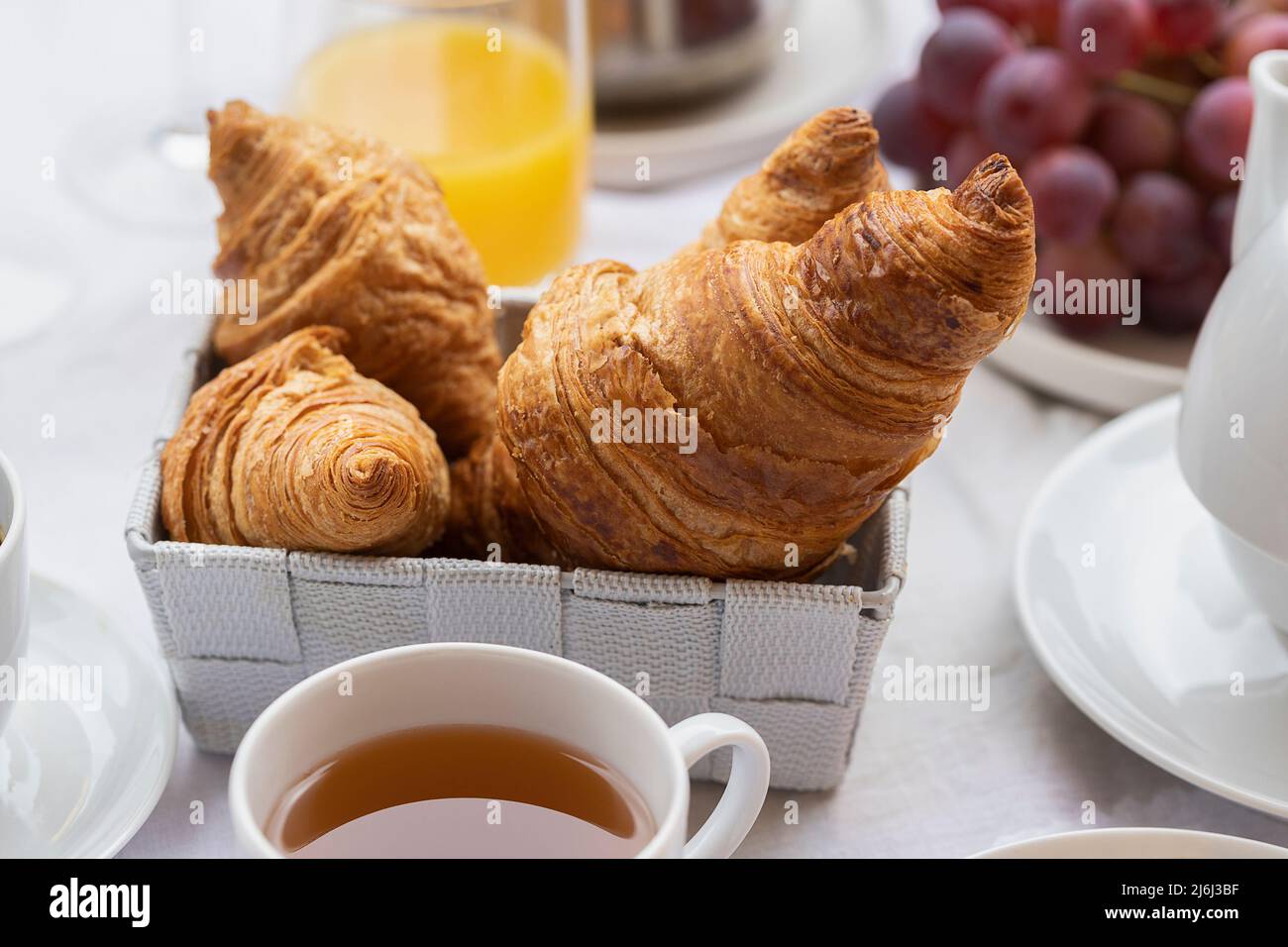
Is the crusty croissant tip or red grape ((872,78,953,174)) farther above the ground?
the crusty croissant tip

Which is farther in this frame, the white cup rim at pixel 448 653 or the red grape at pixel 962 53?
the red grape at pixel 962 53

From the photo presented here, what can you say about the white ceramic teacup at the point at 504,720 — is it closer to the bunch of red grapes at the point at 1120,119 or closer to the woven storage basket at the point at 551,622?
the woven storage basket at the point at 551,622

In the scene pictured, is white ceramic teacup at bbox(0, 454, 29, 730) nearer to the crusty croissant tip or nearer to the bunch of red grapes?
the crusty croissant tip

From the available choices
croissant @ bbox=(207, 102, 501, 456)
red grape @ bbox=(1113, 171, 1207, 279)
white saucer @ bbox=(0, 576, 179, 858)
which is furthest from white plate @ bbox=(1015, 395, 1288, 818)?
white saucer @ bbox=(0, 576, 179, 858)

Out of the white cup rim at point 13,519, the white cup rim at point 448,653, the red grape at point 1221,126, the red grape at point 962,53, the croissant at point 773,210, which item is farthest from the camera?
the red grape at point 962,53

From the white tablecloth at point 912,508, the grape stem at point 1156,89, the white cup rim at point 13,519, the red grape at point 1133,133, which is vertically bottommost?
the white tablecloth at point 912,508

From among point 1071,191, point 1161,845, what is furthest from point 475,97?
point 1161,845

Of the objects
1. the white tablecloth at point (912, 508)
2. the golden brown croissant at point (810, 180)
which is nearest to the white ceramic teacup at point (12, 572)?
the white tablecloth at point (912, 508)
